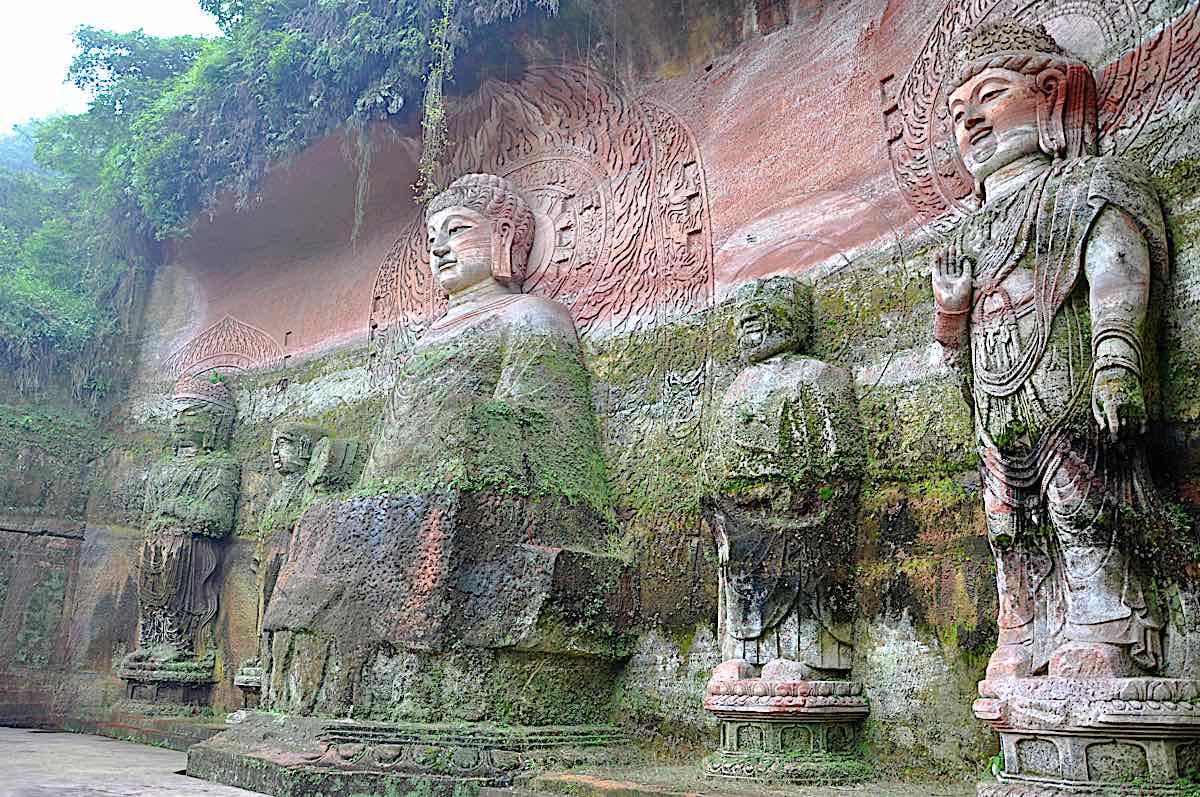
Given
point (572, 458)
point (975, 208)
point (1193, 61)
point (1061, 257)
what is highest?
point (1193, 61)

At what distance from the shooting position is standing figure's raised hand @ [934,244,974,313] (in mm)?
4254

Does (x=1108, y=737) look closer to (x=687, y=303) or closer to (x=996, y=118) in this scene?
(x=996, y=118)

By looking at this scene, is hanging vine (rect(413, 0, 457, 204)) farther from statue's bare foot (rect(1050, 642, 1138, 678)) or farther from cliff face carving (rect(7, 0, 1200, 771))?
statue's bare foot (rect(1050, 642, 1138, 678))

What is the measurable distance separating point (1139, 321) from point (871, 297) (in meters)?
1.65

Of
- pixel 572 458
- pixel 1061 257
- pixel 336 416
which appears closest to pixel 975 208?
pixel 1061 257

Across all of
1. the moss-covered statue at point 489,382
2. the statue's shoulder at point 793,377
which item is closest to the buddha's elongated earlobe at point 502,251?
the moss-covered statue at point 489,382

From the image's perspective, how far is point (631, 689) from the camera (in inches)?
225

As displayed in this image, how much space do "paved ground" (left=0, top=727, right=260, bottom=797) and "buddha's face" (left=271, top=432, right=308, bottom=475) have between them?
2106 millimetres

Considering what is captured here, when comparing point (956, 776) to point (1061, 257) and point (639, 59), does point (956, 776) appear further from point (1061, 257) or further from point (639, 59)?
point (639, 59)

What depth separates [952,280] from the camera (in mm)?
4301

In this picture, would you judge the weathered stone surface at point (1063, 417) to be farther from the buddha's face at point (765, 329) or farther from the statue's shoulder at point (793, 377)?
the buddha's face at point (765, 329)

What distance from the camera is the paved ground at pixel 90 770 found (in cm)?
516

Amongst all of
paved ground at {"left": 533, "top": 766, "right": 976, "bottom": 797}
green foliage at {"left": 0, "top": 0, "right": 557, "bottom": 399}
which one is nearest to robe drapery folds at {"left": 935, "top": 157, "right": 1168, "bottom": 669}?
paved ground at {"left": 533, "top": 766, "right": 976, "bottom": 797}

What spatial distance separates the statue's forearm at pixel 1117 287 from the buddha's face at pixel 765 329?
1622mm
